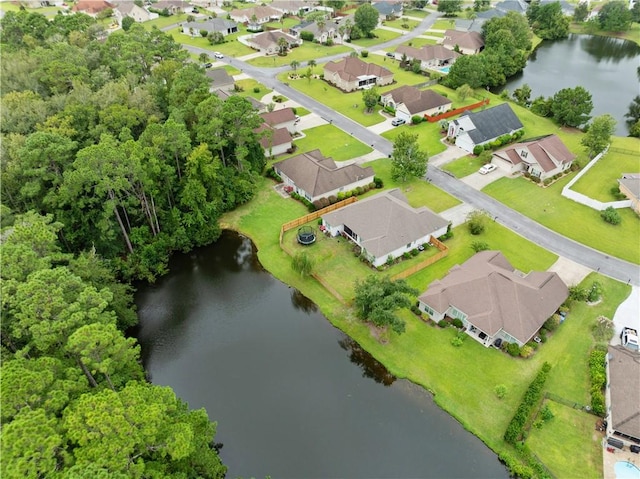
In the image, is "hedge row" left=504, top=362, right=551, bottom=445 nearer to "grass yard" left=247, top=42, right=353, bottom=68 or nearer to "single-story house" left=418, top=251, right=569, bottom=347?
"single-story house" left=418, top=251, right=569, bottom=347

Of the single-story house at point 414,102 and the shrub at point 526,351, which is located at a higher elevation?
the single-story house at point 414,102

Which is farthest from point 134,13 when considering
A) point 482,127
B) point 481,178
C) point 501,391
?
point 501,391

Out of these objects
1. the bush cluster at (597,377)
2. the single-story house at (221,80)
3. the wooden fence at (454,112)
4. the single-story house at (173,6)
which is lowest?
the bush cluster at (597,377)

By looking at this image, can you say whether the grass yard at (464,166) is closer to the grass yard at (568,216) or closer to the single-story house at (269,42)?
the grass yard at (568,216)

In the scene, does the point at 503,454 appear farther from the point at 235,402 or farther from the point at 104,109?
the point at 104,109

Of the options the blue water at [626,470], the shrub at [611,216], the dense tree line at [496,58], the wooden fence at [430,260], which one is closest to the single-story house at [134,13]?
the dense tree line at [496,58]

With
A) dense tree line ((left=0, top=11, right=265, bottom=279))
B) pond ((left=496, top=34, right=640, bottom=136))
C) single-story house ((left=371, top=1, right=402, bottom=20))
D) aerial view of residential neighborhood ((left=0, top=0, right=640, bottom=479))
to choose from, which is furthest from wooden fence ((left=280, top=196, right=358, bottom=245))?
single-story house ((left=371, top=1, right=402, bottom=20))
